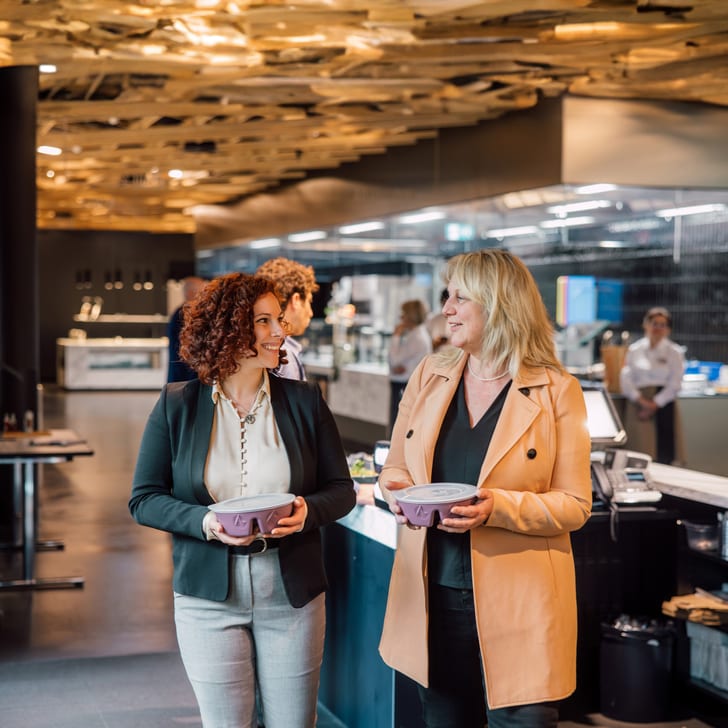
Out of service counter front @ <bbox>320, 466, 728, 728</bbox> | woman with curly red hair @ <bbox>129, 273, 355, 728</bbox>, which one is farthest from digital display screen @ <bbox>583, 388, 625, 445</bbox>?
woman with curly red hair @ <bbox>129, 273, 355, 728</bbox>

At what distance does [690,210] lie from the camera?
912 centimetres

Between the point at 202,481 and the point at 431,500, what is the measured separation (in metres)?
0.59

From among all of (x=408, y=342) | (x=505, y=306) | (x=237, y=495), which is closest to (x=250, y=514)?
(x=237, y=495)

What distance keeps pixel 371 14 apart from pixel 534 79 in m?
2.16

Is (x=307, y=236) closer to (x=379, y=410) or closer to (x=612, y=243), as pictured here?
(x=379, y=410)

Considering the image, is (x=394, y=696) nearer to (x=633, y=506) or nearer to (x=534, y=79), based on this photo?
(x=633, y=506)

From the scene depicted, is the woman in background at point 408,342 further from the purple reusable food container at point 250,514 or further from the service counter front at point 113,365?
the service counter front at point 113,365

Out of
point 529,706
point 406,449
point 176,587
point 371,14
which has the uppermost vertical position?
point 371,14

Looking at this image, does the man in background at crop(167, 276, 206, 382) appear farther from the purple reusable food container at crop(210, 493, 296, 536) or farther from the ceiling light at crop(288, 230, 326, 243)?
the ceiling light at crop(288, 230, 326, 243)

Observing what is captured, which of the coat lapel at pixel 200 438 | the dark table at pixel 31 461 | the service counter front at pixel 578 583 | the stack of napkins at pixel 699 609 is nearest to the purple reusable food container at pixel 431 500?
the coat lapel at pixel 200 438

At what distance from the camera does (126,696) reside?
16.4 feet

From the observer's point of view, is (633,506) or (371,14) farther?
(371,14)

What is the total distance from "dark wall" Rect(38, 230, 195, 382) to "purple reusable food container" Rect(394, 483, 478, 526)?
22835 millimetres

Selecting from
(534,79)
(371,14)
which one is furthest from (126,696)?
(534,79)
